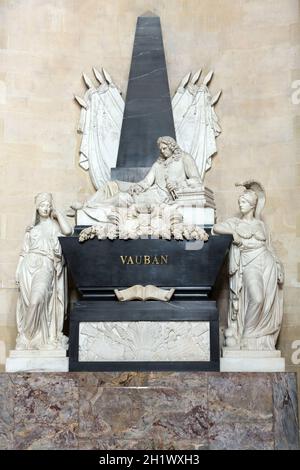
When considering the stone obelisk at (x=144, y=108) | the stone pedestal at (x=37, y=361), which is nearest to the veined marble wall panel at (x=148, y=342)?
the stone pedestal at (x=37, y=361)

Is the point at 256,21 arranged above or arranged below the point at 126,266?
above

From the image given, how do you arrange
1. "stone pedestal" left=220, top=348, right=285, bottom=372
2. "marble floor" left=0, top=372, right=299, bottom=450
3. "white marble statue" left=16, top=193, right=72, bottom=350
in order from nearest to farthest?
"marble floor" left=0, top=372, right=299, bottom=450 < "stone pedestal" left=220, top=348, right=285, bottom=372 < "white marble statue" left=16, top=193, right=72, bottom=350

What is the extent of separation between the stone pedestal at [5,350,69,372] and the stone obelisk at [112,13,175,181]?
2.52 metres

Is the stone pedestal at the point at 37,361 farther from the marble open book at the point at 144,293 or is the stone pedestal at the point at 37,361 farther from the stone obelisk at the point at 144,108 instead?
the stone obelisk at the point at 144,108

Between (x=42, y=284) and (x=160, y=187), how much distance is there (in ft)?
6.26

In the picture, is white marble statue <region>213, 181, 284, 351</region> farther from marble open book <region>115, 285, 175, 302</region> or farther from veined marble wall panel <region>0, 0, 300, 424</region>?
veined marble wall panel <region>0, 0, 300, 424</region>

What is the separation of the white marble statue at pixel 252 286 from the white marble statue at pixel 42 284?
6.57ft

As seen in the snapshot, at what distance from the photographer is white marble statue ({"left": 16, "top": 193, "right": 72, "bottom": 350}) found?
9859 mm

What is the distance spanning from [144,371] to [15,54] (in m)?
5.42

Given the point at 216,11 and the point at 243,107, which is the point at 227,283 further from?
the point at 216,11

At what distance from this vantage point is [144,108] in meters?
11.2

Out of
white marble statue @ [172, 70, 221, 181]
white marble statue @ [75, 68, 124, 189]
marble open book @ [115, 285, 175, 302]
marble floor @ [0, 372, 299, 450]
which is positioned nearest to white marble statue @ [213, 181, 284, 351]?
marble floor @ [0, 372, 299, 450]

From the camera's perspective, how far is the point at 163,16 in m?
12.5

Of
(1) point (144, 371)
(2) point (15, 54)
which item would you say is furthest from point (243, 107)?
(1) point (144, 371)
